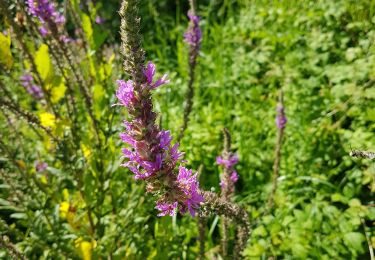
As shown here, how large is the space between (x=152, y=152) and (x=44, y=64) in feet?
4.39

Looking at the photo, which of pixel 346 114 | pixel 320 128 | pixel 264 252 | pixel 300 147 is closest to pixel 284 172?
pixel 300 147

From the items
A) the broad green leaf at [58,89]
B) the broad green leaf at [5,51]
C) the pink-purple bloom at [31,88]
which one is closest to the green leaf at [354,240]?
the broad green leaf at [58,89]

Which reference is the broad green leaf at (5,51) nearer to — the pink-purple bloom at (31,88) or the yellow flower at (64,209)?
the yellow flower at (64,209)

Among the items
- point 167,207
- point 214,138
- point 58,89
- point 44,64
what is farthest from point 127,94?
point 214,138

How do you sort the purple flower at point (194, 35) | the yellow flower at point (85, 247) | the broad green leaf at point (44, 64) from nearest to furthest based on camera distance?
the broad green leaf at point (44, 64), the yellow flower at point (85, 247), the purple flower at point (194, 35)

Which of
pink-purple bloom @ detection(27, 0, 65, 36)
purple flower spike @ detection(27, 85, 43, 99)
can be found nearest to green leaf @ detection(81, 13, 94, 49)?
pink-purple bloom @ detection(27, 0, 65, 36)

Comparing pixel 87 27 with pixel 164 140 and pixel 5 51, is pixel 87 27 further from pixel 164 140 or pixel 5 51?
pixel 164 140

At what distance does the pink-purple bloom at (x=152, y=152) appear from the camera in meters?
0.96

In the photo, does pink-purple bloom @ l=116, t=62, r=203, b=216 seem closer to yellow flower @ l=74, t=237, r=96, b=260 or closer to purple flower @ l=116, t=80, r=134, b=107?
purple flower @ l=116, t=80, r=134, b=107

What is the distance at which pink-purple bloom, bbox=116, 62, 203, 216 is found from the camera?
96 cm

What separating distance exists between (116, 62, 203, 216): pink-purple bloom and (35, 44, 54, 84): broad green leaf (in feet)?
3.76

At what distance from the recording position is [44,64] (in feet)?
6.80

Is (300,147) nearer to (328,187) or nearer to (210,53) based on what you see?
(328,187)

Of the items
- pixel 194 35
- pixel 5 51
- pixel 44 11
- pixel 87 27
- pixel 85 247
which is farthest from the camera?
pixel 194 35
